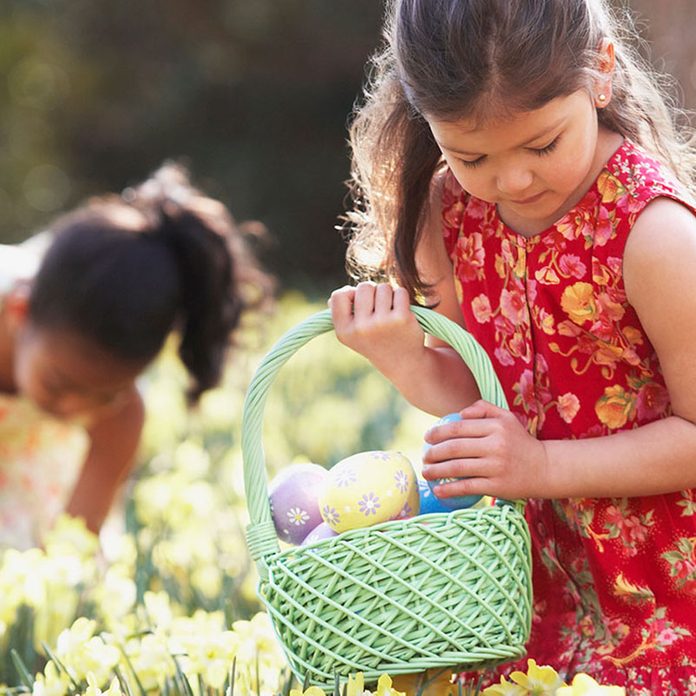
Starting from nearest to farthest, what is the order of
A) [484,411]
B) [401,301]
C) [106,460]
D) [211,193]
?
[484,411] → [401,301] → [106,460] → [211,193]

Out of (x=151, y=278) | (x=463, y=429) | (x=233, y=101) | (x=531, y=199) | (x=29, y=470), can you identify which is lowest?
(x=29, y=470)

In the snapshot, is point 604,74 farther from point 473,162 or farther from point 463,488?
point 463,488

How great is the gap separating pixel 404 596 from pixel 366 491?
0.16 metres

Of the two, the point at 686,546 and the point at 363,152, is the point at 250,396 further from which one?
the point at 686,546

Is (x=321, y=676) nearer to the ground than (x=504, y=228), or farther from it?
nearer to the ground


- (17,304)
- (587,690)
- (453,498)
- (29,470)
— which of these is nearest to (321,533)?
(453,498)

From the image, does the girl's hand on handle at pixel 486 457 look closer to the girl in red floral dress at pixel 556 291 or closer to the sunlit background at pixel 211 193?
the girl in red floral dress at pixel 556 291

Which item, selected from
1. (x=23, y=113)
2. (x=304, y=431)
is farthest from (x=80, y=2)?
(x=304, y=431)

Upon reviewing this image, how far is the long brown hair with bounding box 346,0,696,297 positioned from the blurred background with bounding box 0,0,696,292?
7835 mm

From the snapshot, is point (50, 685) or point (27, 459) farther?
point (27, 459)

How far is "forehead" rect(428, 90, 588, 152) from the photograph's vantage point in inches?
62.1

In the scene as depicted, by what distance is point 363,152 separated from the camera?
6.45 feet

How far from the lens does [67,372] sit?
119 inches

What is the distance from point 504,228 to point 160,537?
118 centimetres
